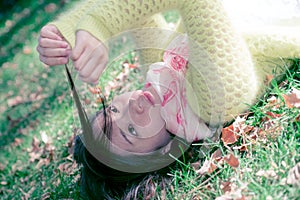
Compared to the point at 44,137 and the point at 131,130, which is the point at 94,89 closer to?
the point at 44,137

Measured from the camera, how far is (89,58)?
7.20 ft

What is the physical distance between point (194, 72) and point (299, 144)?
27.2 inches

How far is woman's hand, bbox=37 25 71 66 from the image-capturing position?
2334mm

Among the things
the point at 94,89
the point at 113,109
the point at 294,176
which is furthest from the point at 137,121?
the point at 94,89

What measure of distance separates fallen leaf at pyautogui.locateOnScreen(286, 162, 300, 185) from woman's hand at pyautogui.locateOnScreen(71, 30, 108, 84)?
905 millimetres

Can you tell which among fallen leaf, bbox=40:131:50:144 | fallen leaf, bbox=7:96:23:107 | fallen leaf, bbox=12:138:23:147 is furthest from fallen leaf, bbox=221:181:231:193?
fallen leaf, bbox=7:96:23:107

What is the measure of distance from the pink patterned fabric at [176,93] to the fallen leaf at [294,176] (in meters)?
0.68

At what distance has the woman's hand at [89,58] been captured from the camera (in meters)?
2.18

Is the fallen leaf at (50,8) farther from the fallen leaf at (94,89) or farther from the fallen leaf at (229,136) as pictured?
the fallen leaf at (229,136)

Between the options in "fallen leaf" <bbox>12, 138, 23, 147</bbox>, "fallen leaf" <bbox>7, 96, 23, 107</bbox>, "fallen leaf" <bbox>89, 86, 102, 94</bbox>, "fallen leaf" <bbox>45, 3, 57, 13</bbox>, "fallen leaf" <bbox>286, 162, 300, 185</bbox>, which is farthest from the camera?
"fallen leaf" <bbox>45, 3, 57, 13</bbox>

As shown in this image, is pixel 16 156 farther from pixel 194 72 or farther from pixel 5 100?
pixel 194 72

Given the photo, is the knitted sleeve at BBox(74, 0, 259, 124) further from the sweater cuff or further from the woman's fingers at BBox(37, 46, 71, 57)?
the woman's fingers at BBox(37, 46, 71, 57)

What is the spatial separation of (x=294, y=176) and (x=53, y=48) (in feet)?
3.94

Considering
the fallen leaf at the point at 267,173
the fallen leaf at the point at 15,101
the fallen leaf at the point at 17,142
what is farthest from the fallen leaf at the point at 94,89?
the fallen leaf at the point at 267,173
